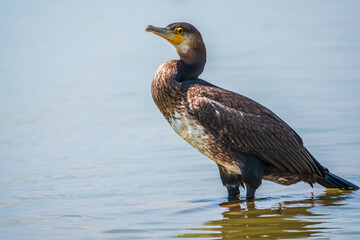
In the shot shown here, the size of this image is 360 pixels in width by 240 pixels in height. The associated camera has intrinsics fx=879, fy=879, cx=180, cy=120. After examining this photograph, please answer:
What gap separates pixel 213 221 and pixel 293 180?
3.99ft

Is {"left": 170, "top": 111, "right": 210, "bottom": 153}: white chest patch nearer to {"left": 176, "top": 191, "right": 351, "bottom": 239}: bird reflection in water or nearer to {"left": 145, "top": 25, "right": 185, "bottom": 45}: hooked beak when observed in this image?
{"left": 176, "top": 191, "right": 351, "bottom": 239}: bird reflection in water

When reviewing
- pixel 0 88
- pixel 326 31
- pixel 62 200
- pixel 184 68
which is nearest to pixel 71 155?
pixel 62 200

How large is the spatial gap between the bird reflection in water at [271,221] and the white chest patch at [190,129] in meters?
0.73

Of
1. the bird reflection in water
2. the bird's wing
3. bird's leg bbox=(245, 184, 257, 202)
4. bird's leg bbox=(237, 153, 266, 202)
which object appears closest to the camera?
the bird reflection in water

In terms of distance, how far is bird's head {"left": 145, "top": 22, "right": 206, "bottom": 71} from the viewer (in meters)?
9.13

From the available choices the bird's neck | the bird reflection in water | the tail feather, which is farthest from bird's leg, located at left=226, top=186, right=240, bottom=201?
the bird's neck

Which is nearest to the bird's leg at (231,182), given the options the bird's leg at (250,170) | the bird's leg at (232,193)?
the bird's leg at (232,193)

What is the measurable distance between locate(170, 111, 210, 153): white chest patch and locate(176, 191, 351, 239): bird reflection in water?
0.73 meters

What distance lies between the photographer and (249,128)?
8.77 m

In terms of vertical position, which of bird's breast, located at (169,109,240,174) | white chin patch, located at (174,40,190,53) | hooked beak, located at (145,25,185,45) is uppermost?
hooked beak, located at (145,25,185,45)

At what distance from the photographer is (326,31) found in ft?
66.0

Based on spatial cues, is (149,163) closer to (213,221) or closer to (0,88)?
(213,221)

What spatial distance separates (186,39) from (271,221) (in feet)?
7.20

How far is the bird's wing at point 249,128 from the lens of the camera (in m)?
8.63
